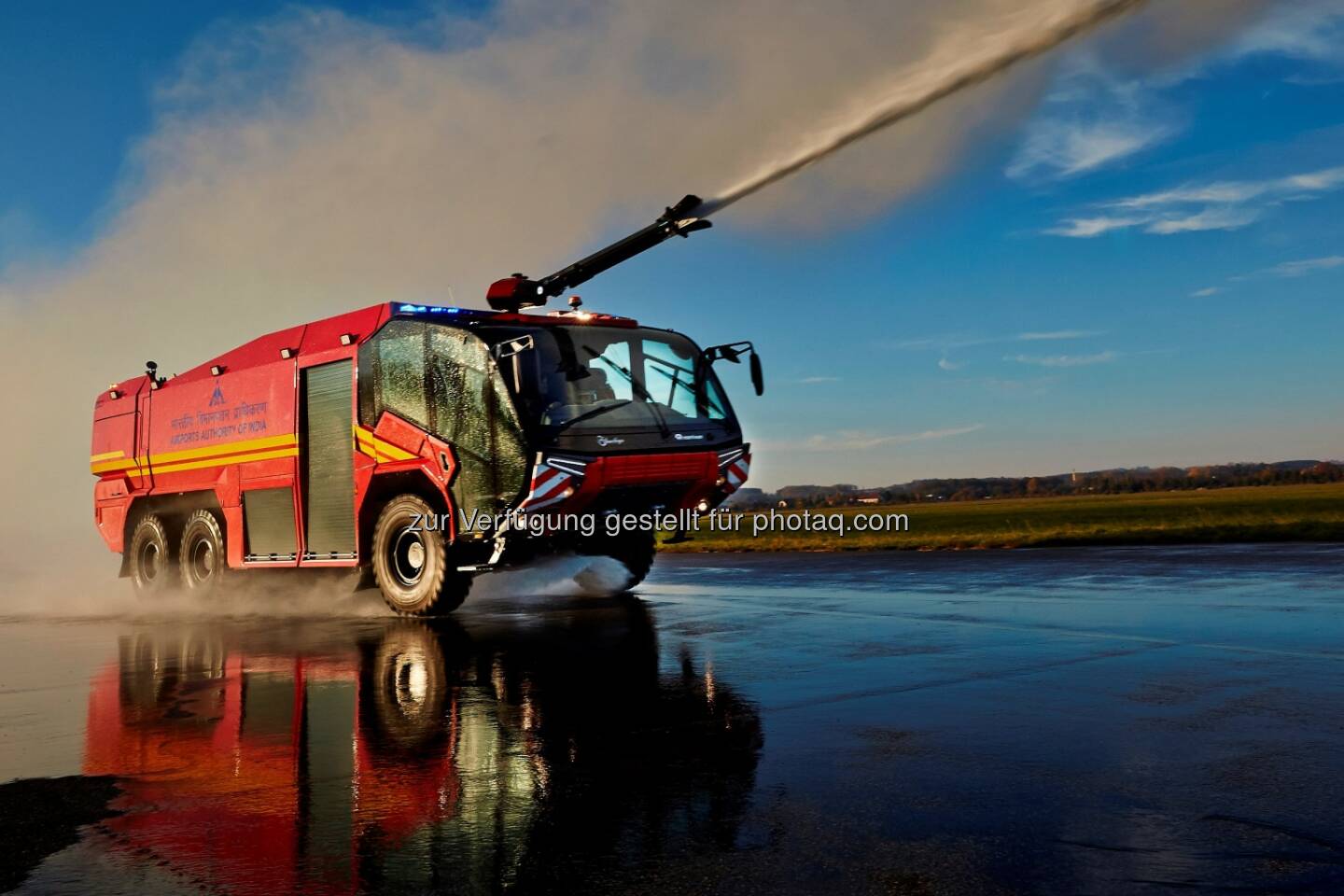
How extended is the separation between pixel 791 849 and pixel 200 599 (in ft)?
46.9

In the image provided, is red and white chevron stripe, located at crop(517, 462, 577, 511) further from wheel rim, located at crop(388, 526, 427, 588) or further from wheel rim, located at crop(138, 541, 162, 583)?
wheel rim, located at crop(138, 541, 162, 583)

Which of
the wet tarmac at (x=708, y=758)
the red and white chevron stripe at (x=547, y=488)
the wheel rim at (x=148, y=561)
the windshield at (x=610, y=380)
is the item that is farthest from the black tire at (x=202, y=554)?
the windshield at (x=610, y=380)

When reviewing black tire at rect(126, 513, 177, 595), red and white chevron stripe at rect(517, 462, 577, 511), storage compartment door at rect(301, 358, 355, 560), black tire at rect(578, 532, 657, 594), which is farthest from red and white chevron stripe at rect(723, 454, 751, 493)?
black tire at rect(126, 513, 177, 595)

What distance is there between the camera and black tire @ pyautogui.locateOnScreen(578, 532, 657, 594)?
13227 mm

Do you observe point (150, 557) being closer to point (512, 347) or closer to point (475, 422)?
point (475, 422)

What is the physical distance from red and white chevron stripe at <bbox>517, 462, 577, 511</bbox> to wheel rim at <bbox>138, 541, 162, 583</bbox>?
8495 millimetres

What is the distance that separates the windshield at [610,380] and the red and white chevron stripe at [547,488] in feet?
1.62

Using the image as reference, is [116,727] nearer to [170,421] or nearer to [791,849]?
[791,849]

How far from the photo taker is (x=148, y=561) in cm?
1756

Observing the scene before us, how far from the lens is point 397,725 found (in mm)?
6352

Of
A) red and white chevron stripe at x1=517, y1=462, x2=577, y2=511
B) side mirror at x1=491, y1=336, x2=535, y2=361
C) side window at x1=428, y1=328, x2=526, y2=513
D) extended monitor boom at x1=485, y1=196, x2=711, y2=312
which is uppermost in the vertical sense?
extended monitor boom at x1=485, y1=196, x2=711, y2=312

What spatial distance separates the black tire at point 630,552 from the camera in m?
13.2

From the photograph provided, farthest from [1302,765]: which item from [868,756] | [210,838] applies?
[210,838]

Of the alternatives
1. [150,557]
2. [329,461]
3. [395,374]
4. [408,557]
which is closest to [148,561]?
→ [150,557]
